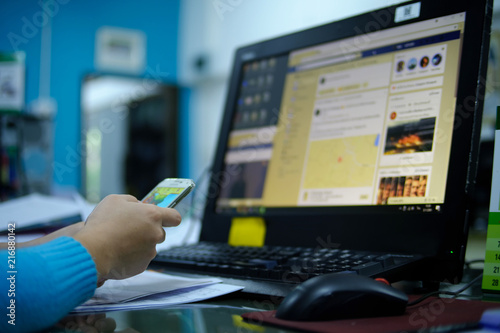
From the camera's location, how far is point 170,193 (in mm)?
575

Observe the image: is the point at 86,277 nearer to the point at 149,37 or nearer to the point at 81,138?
the point at 81,138

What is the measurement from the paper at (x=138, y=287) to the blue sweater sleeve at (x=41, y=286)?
0.08 meters

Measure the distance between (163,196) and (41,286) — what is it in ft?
0.67

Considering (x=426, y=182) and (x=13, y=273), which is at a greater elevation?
(x=426, y=182)

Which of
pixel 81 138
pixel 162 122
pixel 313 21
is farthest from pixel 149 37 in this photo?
pixel 313 21

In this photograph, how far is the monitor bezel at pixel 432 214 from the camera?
0.58 metres

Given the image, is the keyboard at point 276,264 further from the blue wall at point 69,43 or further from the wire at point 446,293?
the blue wall at point 69,43

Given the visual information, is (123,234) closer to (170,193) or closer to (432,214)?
(170,193)

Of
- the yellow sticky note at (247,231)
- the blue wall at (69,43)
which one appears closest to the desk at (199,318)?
the yellow sticky note at (247,231)

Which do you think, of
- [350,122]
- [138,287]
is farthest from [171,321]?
[350,122]

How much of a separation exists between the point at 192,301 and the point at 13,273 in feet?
0.59

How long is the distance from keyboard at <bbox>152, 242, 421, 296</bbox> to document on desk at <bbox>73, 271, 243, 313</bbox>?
0.09ft

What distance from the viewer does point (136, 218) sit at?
49 centimetres

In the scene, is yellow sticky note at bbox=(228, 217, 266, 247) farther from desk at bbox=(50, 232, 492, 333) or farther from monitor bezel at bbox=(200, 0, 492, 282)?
desk at bbox=(50, 232, 492, 333)
